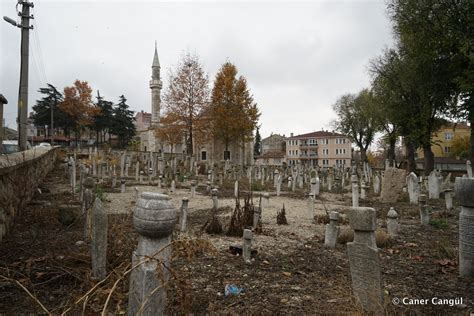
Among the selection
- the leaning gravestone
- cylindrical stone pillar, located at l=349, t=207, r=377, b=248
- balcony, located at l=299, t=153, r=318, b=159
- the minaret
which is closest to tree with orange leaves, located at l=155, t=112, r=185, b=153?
the minaret

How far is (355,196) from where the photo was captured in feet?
30.7

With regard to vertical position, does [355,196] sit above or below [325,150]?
below

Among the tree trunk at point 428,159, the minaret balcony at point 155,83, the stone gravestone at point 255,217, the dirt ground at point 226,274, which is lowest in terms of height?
the dirt ground at point 226,274

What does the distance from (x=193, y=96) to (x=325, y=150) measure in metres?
48.8

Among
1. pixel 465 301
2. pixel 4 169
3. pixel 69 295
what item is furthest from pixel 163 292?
pixel 4 169

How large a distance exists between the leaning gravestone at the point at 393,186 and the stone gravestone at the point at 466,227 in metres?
9.08

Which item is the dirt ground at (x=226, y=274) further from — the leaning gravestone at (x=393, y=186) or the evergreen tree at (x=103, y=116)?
the evergreen tree at (x=103, y=116)

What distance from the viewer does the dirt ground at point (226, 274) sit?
9.89 feet

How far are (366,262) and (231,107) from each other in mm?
36295

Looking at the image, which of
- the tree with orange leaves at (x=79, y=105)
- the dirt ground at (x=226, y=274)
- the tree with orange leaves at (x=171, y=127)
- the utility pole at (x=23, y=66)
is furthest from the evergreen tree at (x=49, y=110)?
the dirt ground at (x=226, y=274)

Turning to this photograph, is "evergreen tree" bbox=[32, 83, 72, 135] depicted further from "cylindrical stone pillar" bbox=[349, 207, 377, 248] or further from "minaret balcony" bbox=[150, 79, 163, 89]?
"cylindrical stone pillar" bbox=[349, 207, 377, 248]

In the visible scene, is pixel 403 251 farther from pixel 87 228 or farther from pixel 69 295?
pixel 87 228

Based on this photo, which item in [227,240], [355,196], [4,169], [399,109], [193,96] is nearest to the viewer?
[4,169]

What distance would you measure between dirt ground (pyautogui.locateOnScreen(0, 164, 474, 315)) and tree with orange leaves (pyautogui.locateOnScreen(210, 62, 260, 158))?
31779mm
